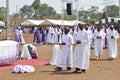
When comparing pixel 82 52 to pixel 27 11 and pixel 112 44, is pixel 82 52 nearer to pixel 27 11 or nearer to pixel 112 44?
pixel 112 44

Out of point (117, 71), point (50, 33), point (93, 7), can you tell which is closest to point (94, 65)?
point (117, 71)

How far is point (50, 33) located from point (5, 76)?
20321 millimetres

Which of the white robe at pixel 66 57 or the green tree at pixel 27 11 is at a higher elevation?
the green tree at pixel 27 11

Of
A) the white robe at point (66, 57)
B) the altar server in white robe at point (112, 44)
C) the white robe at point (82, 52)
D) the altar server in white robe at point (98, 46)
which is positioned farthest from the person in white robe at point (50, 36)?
the white robe at point (82, 52)

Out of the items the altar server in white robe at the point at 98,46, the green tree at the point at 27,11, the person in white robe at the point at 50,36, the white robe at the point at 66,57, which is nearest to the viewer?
the white robe at the point at 66,57

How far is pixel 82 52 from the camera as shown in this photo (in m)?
13.7

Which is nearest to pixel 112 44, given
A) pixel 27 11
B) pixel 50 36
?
pixel 50 36

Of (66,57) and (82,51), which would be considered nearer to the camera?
(82,51)

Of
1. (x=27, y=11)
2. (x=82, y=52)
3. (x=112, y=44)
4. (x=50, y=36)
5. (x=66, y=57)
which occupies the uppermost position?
(x=27, y=11)

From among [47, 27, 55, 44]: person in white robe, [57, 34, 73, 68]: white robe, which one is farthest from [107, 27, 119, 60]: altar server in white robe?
[47, 27, 55, 44]: person in white robe

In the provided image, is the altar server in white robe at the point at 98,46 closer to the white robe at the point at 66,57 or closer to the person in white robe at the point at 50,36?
the white robe at the point at 66,57

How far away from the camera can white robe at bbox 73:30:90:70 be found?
13709 millimetres

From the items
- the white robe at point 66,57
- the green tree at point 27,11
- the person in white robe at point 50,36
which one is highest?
the green tree at point 27,11

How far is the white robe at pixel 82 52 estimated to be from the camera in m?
13.7
